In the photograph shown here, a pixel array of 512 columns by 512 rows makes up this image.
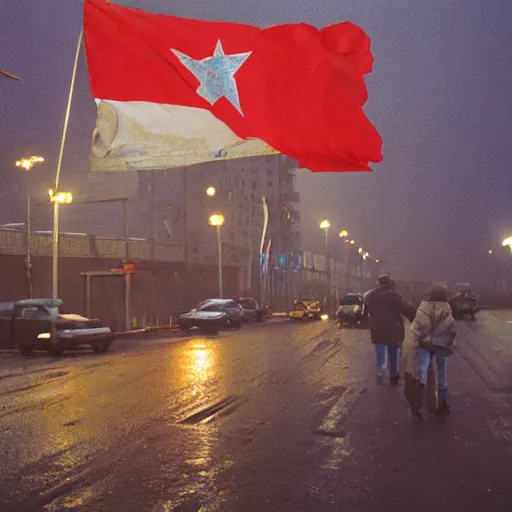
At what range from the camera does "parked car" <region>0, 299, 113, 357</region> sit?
19.7 metres

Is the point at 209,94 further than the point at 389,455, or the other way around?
the point at 209,94

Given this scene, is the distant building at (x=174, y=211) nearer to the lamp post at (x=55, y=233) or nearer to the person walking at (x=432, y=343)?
the lamp post at (x=55, y=233)

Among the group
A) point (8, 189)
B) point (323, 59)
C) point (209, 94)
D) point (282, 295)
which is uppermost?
point (8, 189)

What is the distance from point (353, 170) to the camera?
32.2ft

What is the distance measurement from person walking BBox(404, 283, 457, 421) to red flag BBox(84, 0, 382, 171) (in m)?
2.22

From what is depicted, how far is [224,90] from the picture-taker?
376 inches

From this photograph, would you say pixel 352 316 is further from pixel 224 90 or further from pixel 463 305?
pixel 224 90

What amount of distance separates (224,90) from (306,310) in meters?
40.5

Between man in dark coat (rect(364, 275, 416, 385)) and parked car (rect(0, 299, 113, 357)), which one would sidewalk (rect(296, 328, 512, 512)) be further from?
parked car (rect(0, 299, 113, 357))

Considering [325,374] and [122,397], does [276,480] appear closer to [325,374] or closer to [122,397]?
[122,397]

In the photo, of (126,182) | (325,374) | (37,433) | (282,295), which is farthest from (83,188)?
(37,433)

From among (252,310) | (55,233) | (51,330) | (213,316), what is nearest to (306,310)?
(252,310)

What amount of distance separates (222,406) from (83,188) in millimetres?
53446

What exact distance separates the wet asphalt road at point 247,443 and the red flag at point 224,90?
11.0 ft
